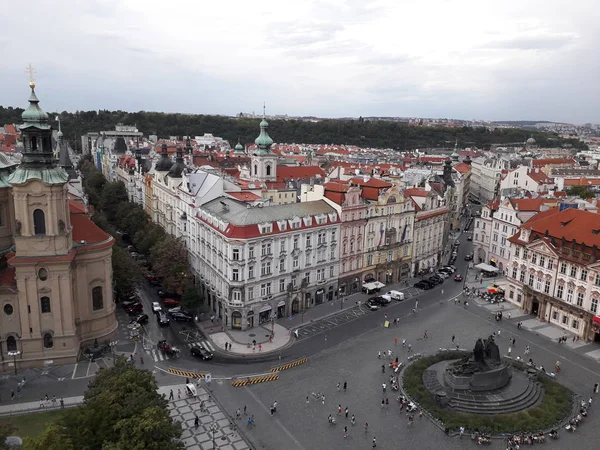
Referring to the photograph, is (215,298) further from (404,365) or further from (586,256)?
(586,256)

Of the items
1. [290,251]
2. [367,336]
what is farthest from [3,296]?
[367,336]

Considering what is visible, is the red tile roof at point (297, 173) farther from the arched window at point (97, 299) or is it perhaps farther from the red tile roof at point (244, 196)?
the arched window at point (97, 299)

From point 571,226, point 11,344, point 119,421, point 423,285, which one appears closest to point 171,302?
point 11,344

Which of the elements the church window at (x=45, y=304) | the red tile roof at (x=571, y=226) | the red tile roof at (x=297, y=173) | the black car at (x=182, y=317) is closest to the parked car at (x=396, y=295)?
the red tile roof at (x=571, y=226)

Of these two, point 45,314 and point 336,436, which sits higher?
point 45,314

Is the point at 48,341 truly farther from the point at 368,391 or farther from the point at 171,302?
the point at 368,391

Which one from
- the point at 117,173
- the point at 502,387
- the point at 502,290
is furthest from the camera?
the point at 117,173
